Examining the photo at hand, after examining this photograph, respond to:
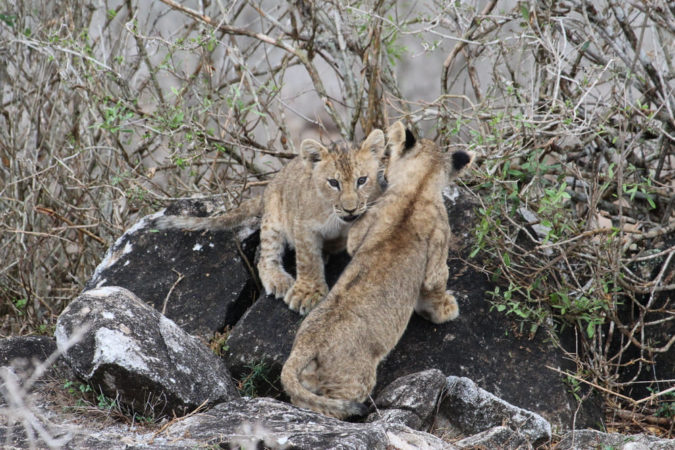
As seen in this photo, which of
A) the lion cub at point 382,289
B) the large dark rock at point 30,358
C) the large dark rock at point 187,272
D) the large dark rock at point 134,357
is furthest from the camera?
the large dark rock at point 187,272

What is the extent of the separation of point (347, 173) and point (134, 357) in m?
2.11

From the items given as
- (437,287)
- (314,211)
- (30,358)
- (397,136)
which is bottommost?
(30,358)

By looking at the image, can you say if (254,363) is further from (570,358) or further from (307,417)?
(570,358)

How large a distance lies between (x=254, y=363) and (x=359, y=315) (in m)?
1.09

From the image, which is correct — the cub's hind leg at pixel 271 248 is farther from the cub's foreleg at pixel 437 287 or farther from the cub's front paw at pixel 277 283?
the cub's foreleg at pixel 437 287

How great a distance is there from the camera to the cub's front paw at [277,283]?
6.48 meters

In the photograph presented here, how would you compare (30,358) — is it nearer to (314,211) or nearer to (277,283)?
(277,283)

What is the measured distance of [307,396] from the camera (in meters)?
4.89

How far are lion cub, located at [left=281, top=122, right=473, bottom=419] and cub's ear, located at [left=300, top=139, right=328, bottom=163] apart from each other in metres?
0.51

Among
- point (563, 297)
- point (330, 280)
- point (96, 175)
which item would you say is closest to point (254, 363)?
point (330, 280)

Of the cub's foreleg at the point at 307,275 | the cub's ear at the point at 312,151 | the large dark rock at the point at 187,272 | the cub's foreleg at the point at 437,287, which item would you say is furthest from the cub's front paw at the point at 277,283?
the cub's foreleg at the point at 437,287

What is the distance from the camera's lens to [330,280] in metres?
6.62

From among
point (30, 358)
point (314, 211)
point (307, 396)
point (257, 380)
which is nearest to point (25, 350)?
point (30, 358)

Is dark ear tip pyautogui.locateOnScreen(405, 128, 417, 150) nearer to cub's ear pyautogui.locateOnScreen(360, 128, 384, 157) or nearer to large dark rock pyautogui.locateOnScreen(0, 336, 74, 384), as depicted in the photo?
cub's ear pyautogui.locateOnScreen(360, 128, 384, 157)
